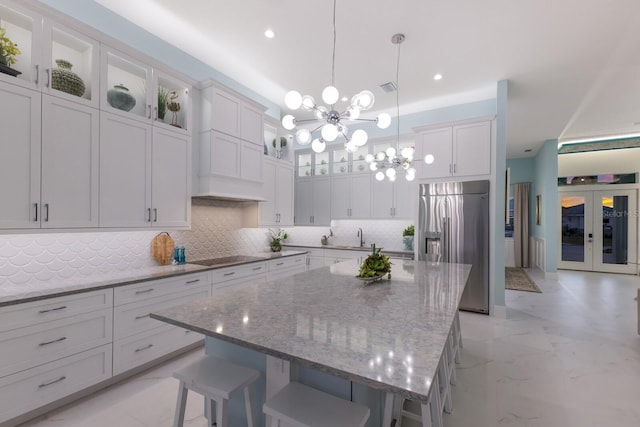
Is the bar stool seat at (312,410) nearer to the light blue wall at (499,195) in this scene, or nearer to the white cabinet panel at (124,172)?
the white cabinet panel at (124,172)

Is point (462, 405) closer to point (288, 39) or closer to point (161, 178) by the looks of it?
point (161, 178)

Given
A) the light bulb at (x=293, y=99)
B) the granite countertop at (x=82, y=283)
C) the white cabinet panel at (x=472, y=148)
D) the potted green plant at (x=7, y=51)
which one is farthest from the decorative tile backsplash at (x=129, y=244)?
the light bulb at (x=293, y=99)

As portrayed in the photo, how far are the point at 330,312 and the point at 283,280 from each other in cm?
88

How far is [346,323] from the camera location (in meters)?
1.34

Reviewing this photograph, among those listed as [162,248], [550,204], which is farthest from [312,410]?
[550,204]

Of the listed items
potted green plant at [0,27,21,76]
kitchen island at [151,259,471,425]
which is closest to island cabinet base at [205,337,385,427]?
kitchen island at [151,259,471,425]

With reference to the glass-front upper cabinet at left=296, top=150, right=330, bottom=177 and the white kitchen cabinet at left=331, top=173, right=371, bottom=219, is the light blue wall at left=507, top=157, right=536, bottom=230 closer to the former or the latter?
the white kitchen cabinet at left=331, top=173, right=371, bottom=219

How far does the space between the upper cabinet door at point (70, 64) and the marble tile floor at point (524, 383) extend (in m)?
2.39

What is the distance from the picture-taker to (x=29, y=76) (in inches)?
86.2

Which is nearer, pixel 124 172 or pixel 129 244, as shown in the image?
pixel 124 172

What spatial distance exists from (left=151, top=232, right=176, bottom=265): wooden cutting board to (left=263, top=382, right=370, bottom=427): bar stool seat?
246cm

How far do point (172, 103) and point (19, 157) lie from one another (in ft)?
→ 5.03

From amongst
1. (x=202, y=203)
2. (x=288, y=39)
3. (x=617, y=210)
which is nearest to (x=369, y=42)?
(x=288, y=39)

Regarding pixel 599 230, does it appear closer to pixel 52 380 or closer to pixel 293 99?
pixel 293 99
